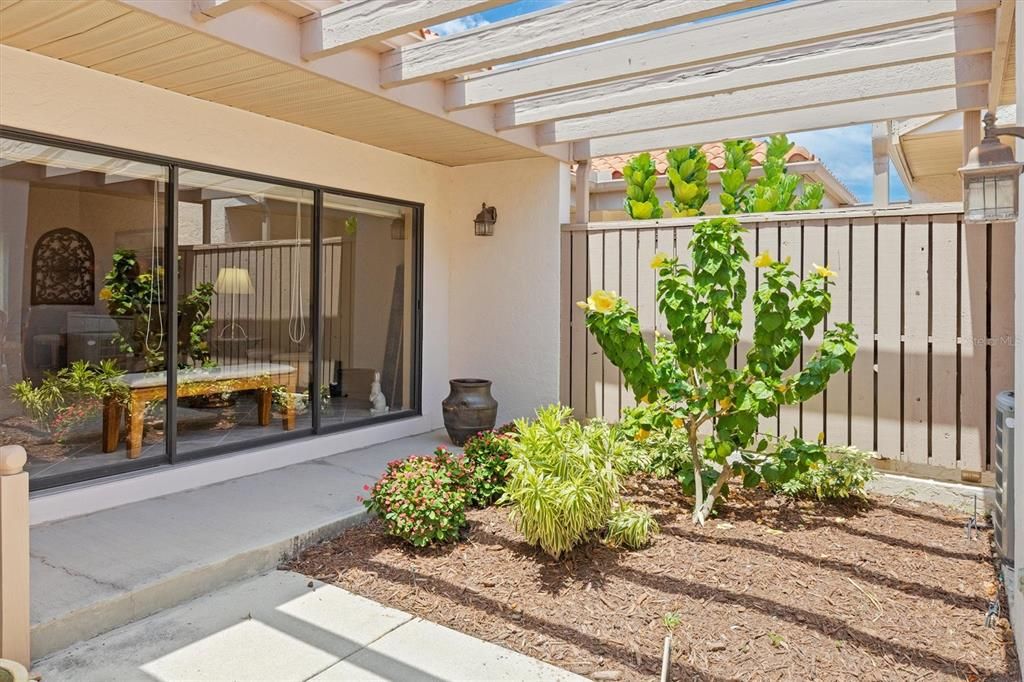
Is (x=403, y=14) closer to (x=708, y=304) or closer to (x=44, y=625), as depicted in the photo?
(x=708, y=304)

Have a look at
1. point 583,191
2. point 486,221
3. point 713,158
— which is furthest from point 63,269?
point 713,158

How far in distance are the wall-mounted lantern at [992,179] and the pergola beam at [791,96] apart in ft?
6.23

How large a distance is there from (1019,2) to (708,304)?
6.71ft

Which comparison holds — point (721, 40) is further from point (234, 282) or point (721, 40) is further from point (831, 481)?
point (234, 282)

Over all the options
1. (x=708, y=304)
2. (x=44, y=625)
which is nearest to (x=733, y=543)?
(x=708, y=304)

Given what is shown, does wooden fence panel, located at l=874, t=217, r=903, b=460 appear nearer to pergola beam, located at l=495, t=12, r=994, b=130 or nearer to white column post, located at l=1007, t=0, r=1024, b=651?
pergola beam, located at l=495, t=12, r=994, b=130

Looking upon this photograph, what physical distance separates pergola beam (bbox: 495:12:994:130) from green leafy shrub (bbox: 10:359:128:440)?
146 inches

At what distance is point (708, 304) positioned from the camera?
4.10 meters

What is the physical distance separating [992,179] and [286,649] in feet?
11.4

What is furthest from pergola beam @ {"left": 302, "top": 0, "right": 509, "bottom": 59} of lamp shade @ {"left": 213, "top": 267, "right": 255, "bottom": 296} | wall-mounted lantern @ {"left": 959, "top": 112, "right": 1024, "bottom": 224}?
wall-mounted lantern @ {"left": 959, "top": 112, "right": 1024, "bottom": 224}

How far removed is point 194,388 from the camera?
16.5 feet

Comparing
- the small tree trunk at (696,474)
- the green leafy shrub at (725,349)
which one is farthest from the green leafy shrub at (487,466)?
the small tree trunk at (696,474)

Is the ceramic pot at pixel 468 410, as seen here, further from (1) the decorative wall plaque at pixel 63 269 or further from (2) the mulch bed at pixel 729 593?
(1) the decorative wall plaque at pixel 63 269

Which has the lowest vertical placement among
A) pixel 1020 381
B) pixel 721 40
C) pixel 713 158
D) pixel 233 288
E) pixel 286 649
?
pixel 286 649
